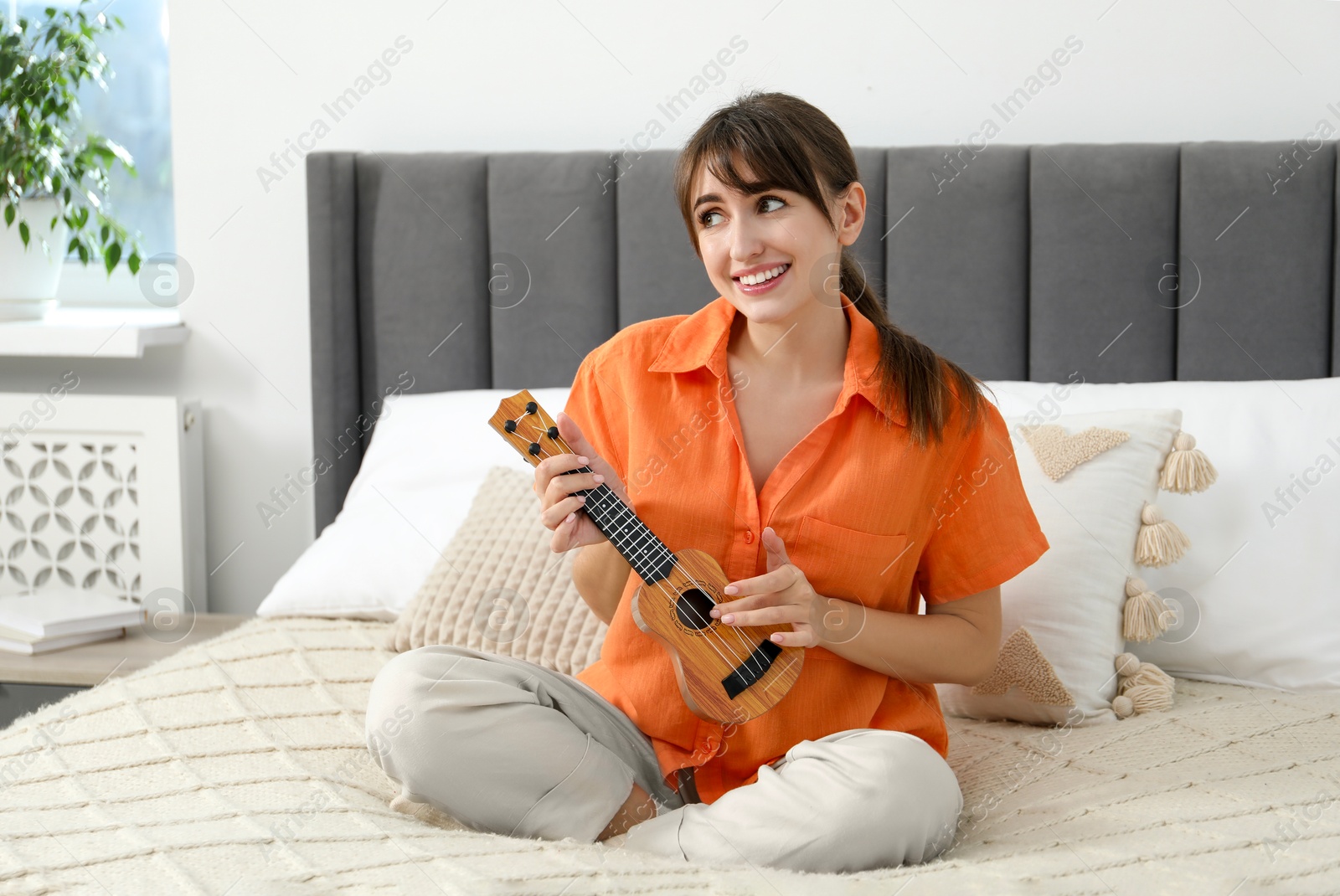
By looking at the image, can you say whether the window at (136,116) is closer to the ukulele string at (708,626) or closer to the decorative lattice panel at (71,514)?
the decorative lattice panel at (71,514)

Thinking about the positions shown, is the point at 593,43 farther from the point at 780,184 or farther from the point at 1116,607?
the point at 1116,607

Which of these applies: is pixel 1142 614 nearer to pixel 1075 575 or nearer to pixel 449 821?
pixel 1075 575

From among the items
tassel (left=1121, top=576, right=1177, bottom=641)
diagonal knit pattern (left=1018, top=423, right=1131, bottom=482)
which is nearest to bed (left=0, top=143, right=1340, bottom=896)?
tassel (left=1121, top=576, right=1177, bottom=641)

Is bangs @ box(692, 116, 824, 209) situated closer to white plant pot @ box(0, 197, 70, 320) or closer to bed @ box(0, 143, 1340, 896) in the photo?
bed @ box(0, 143, 1340, 896)

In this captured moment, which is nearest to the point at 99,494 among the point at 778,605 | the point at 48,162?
the point at 48,162

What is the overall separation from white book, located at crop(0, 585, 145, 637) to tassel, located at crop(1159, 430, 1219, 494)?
1.63m

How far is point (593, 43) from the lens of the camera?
2016 mm

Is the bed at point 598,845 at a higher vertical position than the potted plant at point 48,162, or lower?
lower

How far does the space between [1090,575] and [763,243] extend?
2.14 feet

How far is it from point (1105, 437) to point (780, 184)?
668mm

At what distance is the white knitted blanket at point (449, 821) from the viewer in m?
0.86

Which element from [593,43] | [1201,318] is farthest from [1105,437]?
[593,43]

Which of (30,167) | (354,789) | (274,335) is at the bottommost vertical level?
(354,789)

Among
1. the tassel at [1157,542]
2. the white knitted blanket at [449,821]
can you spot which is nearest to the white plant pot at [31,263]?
the white knitted blanket at [449,821]
